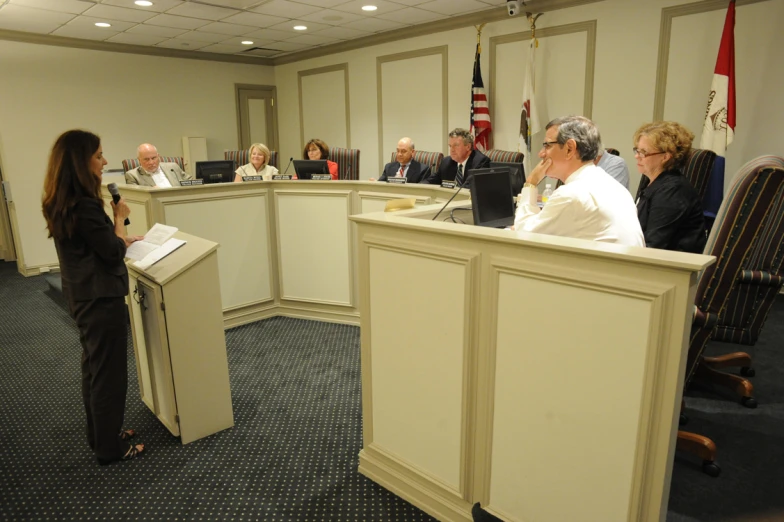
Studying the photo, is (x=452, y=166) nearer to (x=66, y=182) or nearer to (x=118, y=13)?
(x=66, y=182)

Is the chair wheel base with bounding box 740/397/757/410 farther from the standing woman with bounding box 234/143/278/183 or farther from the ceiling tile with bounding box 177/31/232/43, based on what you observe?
the ceiling tile with bounding box 177/31/232/43

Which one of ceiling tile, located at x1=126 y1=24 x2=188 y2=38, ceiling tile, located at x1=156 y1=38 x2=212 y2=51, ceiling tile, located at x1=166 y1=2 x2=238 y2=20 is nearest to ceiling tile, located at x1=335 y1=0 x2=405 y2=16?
ceiling tile, located at x1=166 y1=2 x2=238 y2=20

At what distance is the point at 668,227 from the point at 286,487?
2.13 meters

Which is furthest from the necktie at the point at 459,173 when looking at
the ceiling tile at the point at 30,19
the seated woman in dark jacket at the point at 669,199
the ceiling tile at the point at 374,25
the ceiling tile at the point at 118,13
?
the ceiling tile at the point at 30,19

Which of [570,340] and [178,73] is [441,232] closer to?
[570,340]

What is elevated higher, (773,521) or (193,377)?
(193,377)

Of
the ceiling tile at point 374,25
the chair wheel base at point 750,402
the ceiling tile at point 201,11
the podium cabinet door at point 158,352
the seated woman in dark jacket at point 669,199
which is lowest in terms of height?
the chair wheel base at point 750,402

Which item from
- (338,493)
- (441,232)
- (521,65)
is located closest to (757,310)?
(441,232)

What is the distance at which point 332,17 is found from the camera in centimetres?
600

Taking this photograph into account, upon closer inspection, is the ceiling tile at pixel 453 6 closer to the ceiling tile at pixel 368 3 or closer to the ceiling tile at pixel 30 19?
the ceiling tile at pixel 368 3

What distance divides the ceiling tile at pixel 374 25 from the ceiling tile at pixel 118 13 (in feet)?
7.49

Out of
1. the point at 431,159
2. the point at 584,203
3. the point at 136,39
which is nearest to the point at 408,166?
the point at 431,159

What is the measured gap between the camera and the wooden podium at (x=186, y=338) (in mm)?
2479

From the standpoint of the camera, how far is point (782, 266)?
250 centimetres
